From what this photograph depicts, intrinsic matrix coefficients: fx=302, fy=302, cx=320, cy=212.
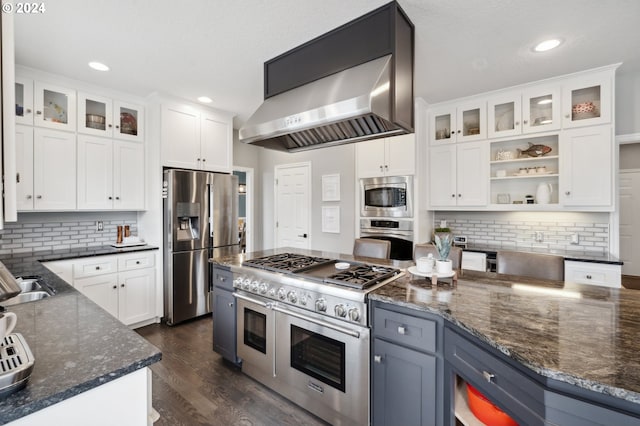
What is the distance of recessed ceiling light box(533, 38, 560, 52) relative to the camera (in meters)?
2.37

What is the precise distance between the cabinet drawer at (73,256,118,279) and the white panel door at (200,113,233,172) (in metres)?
1.53

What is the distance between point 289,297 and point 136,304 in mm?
2337

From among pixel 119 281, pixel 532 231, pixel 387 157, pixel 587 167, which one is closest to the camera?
pixel 587 167

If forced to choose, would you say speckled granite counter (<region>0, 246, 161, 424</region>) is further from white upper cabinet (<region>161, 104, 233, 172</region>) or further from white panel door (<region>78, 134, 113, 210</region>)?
white upper cabinet (<region>161, 104, 233, 172</region>)

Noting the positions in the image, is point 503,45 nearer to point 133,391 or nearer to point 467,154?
point 467,154

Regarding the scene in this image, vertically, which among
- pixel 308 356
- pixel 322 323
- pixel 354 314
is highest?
pixel 354 314

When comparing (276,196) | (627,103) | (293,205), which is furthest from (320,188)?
(627,103)

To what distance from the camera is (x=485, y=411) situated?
125cm

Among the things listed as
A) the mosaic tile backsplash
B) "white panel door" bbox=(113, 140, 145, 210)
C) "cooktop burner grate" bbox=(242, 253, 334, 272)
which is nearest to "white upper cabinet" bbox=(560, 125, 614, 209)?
"cooktop burner grate" bbox=(242, 253, 334, 272)

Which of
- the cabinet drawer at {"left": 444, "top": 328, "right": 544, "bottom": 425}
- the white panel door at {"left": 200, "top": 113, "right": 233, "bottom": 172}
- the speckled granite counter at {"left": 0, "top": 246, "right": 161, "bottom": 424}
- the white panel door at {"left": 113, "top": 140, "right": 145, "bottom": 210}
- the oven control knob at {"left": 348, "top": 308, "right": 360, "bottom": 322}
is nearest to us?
the speckled granite counter at {"left": 0, "top": 246, "right": 161, "bottom": 424}

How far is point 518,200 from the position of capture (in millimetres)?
3537

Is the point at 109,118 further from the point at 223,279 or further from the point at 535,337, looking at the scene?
the point at 535,337

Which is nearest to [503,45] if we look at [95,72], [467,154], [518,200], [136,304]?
[467,154]

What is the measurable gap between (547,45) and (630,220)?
12.7 feet
